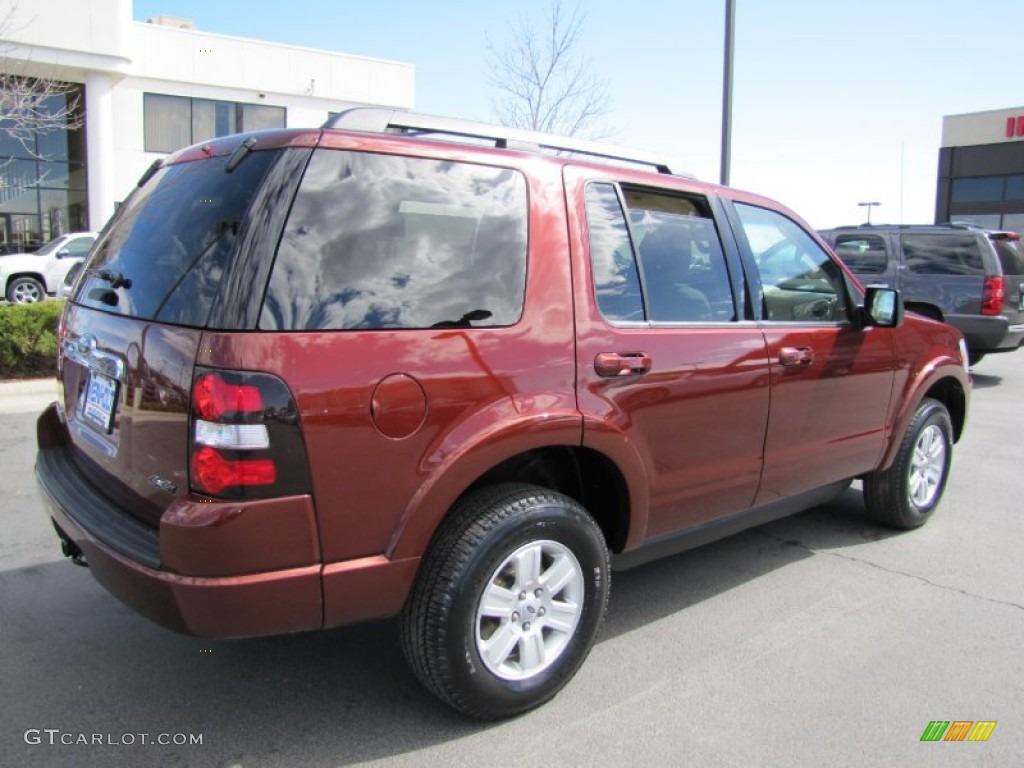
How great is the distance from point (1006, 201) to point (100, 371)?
37190 millimetres

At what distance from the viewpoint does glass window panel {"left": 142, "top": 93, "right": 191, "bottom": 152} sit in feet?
87.4

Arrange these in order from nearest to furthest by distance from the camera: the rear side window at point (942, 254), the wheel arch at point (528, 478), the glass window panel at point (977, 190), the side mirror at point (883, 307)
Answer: the wheel arch at point (528, 478) → the side mirror at point (883, 307) → the rear side window at point (942, 254) → the glass window panel at point (977, 190)

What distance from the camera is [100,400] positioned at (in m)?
2.73

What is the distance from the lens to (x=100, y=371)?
272 centimetres

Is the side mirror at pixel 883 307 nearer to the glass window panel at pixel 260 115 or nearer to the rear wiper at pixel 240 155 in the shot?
the rear wiper at pixel 240 155

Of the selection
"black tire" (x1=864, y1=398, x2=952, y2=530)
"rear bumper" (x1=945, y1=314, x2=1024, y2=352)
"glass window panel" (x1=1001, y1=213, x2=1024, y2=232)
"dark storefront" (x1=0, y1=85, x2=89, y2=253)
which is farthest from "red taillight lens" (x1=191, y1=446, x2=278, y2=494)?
"glass window panel" (x1=1001, y1=213, x2=1024, y2=232)

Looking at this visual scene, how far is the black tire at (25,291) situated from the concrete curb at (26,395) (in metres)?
9.84

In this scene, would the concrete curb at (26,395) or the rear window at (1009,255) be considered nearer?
the concrete curb at (26,395)

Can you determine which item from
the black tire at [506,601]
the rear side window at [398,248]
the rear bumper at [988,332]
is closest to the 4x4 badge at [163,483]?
the rear side window at [398,248]

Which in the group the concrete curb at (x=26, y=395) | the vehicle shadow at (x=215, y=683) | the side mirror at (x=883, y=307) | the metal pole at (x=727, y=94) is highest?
the metal pole at (x=727, y=94)

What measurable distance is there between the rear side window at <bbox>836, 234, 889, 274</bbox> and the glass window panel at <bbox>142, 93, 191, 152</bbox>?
22595mm

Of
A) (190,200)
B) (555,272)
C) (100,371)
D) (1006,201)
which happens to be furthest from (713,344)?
(1006,201)

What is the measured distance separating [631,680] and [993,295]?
9.02 metres

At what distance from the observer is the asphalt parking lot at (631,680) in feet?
8.50
